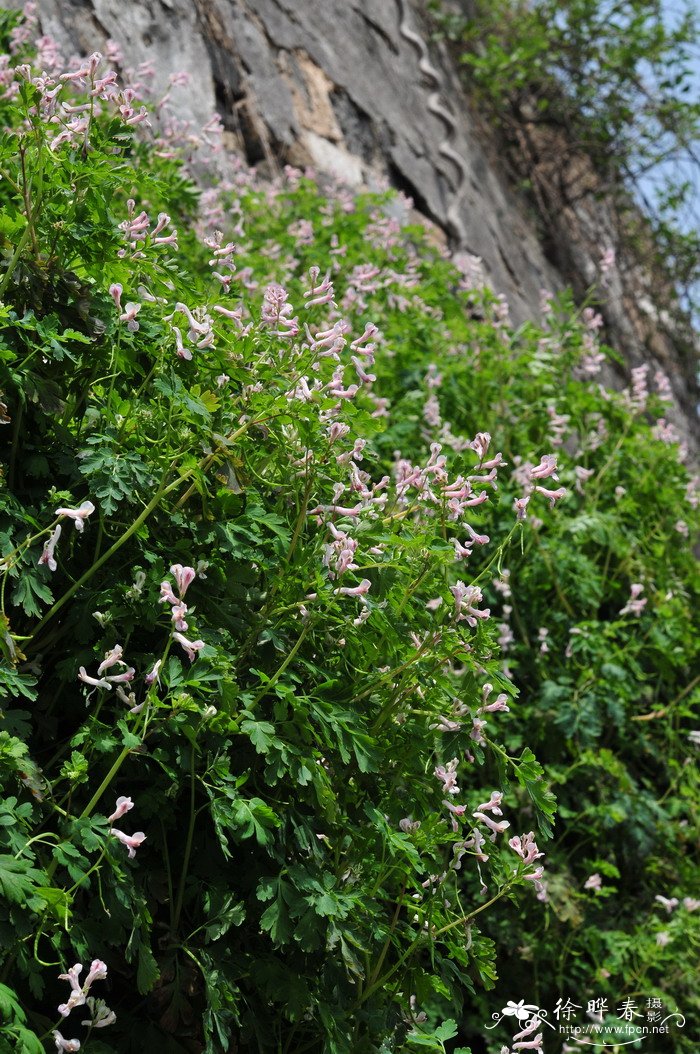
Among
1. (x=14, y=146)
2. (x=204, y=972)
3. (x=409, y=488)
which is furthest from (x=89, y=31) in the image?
(x=204, y=972)

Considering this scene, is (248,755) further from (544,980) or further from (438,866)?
(544,980)

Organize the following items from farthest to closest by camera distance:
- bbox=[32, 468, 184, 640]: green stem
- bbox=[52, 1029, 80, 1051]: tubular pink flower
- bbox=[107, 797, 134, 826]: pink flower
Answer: bbox=[32, 468, 184, 640]: green stem, bbox=[107, 797, 134, 826]: pink flower, bbox=[52, 1029, 80, 1051]: tubular pink flower

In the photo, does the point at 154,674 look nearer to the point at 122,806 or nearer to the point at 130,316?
the point at 122,806

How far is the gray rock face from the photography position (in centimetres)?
601

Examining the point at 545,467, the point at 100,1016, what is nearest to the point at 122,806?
the point at 100,1016

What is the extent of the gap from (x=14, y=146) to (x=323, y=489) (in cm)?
97

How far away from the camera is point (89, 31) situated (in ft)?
17.7

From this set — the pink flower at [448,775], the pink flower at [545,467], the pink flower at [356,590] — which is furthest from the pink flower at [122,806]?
the pink flower at [545,467]

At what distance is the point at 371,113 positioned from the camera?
25.7ft

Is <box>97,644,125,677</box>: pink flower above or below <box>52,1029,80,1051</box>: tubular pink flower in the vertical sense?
above

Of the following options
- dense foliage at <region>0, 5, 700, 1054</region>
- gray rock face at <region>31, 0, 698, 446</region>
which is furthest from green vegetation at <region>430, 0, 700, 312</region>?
dense foliage at <region>0, 5, 700, 1054</region>

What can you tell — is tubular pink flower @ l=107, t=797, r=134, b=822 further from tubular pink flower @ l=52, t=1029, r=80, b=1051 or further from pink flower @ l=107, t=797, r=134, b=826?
tubular pink flower @ l=52, t=1029, r=80, b=1051

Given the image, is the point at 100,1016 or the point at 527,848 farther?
the point at 527,848

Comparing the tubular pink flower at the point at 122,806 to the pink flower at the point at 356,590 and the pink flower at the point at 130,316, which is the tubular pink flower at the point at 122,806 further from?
the pink flower at the point at 130,316
